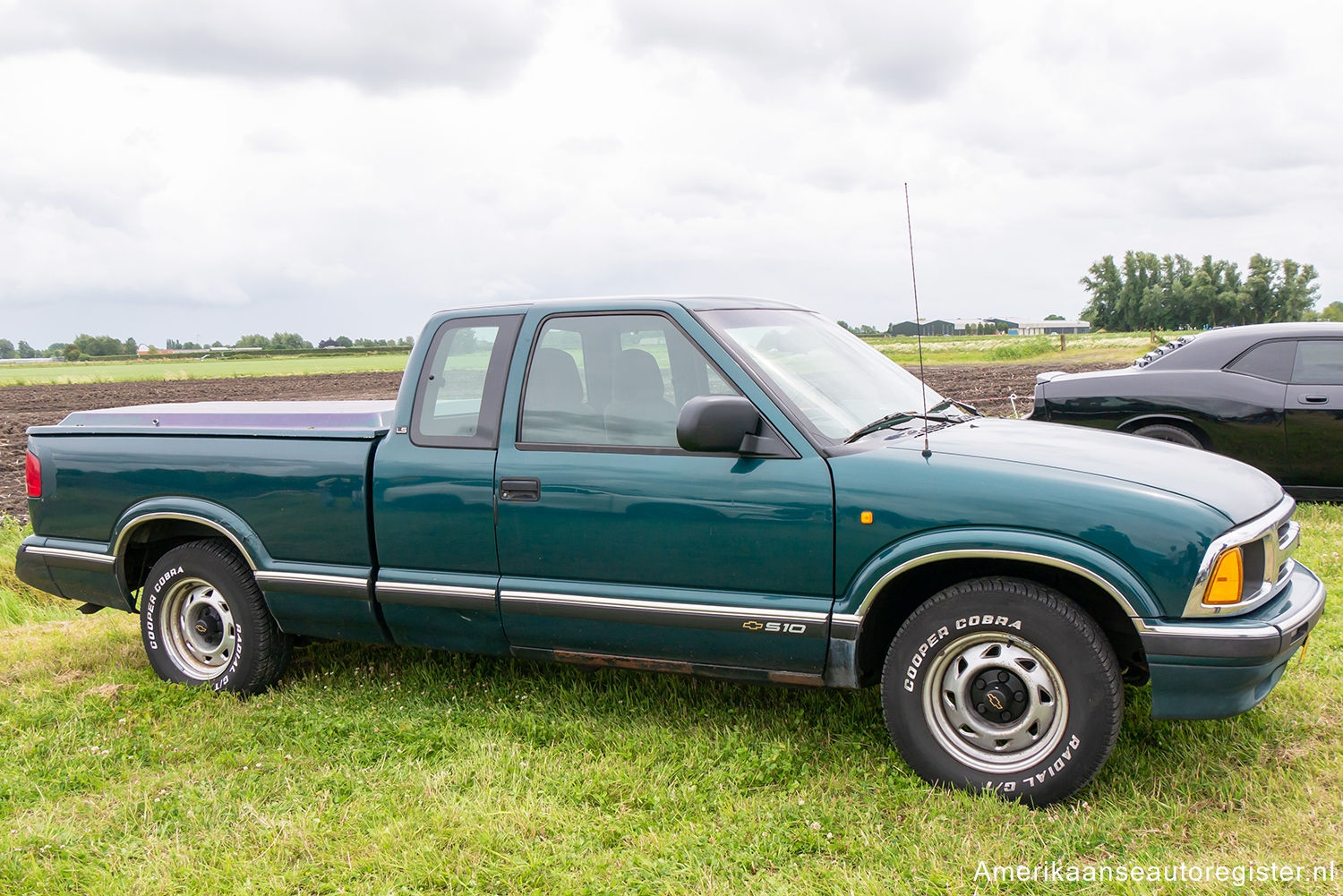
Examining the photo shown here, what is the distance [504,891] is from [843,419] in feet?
6.88

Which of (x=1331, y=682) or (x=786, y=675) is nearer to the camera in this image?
(x=786, y=675)

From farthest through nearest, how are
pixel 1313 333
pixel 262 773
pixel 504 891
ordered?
pixel 1313 333 → pixel 262 773 → pixel 504 891

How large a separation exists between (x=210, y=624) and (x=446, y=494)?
5.71 feet

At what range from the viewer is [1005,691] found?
348 centimetres

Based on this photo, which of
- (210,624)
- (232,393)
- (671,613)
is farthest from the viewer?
(232,393)

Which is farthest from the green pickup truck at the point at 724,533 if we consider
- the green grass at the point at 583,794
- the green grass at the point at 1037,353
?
the green grass at the point at 1037,353

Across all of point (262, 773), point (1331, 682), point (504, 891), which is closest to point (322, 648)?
point (262, 773)

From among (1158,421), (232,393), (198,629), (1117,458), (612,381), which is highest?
(612,381)

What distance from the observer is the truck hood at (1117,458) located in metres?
3.45

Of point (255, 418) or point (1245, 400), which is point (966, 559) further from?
point (1245, 400)

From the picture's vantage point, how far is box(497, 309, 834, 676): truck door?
3.68 metres

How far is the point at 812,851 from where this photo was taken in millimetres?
3301

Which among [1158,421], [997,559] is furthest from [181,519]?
[1158,421]

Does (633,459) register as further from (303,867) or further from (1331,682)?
(1331,682)
